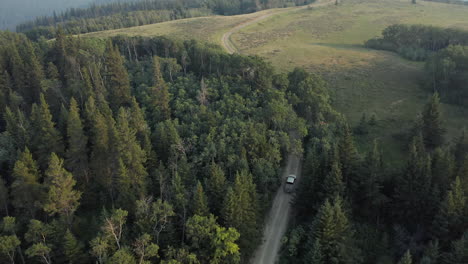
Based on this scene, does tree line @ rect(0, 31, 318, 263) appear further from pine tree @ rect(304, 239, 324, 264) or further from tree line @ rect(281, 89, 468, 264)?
pine tree @ rect(304, 239, 324, 264)

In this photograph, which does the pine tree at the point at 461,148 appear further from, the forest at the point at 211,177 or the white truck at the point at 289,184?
the white truck at the point at 289,184

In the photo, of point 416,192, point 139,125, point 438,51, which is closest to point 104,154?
point 139,125

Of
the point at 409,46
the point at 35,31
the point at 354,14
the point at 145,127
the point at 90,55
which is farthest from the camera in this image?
the point at 354,14

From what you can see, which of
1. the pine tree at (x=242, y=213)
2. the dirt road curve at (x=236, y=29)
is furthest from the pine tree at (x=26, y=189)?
the dirt road curve at (x=236, y=29)

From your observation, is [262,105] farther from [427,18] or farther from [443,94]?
[427,18]

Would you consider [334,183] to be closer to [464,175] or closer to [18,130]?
[464,175]

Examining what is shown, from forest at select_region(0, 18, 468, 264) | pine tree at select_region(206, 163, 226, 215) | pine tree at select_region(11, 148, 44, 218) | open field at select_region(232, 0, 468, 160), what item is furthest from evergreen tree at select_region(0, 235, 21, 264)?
open field at select_region(232, 0, 468, 160)

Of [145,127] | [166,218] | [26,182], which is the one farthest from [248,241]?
[26,182]
